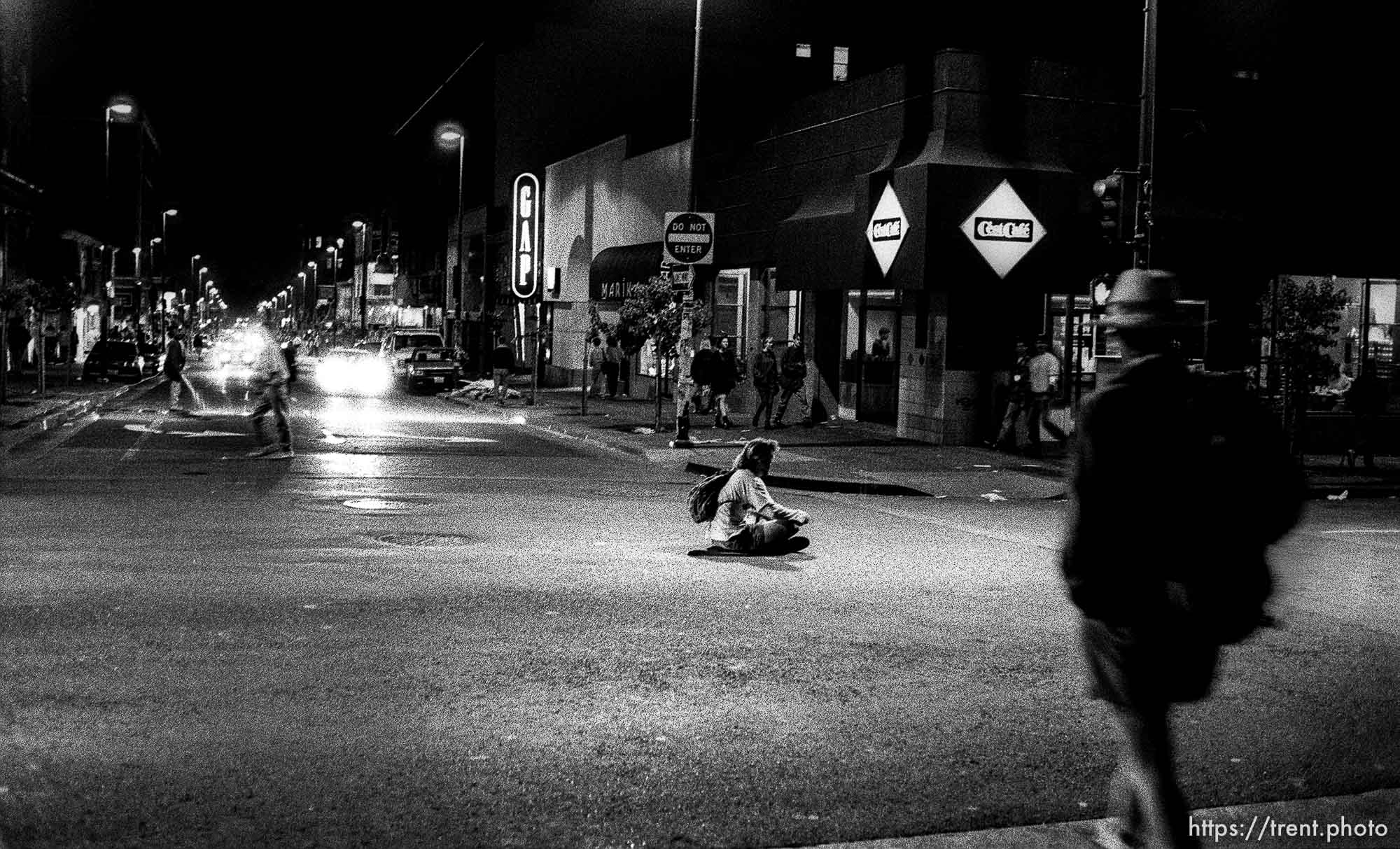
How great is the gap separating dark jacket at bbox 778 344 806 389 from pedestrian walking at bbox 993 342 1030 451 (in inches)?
203

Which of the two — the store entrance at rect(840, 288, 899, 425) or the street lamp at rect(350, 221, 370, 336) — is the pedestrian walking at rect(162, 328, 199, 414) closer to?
the store entrance at rect(840, 288, 899, 425)

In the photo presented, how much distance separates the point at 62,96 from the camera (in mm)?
106375

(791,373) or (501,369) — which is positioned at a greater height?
(791,373)

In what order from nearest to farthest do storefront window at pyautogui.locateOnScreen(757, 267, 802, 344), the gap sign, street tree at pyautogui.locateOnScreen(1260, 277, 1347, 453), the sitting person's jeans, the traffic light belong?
1. the sitting person's jeans
2. the traffic light
3. street tree at pyautogui.locateOnScreen(1260, 277, 1347, 453)
4. storefront window at pyautogui.locateOnScreen(757, 267, 802, 344)
5. the gap sign

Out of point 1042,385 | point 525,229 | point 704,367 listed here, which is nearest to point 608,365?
point 525,229

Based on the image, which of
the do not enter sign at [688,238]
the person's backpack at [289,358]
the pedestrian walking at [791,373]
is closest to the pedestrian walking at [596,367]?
the pedestrian walking at [791,373]

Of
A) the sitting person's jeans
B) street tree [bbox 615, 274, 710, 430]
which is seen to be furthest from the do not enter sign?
the sitting person's jeans

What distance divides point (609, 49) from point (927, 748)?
6210 centimetres

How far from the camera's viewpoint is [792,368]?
96.1ft

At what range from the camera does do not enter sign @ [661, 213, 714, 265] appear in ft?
83.9

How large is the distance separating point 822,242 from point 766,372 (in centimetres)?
275

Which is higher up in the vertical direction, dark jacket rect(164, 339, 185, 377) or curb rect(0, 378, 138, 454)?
dark jacket rect(164, 339, 185, 377)

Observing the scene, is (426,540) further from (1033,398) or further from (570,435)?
(570,435)

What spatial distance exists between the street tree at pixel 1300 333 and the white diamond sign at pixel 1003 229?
3.86 meters
